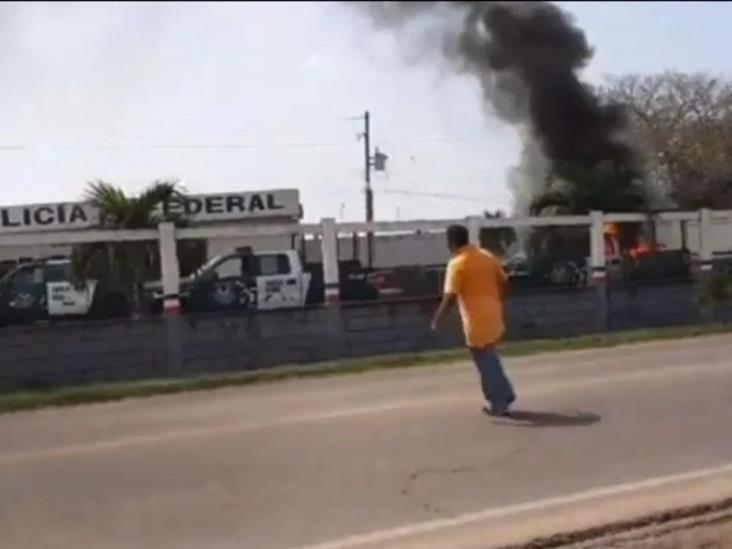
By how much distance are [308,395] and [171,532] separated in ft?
20.0

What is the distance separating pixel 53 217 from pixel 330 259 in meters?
5.39

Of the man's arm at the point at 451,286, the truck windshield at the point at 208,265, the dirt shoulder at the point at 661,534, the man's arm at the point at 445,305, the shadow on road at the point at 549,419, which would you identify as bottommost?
the dirt shoulder at the point at 661,534

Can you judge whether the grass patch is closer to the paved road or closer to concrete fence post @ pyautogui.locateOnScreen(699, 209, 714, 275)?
the paved road

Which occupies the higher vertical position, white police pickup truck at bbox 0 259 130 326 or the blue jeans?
white police pickup truck at bbox 0 259 130 326

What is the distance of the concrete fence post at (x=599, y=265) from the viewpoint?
74.1ft

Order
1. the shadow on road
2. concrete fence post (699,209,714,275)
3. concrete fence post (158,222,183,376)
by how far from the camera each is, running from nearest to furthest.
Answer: the shadow on road, concrete fence post (158,222,183,376), concrete fence post (699,209,714,275)

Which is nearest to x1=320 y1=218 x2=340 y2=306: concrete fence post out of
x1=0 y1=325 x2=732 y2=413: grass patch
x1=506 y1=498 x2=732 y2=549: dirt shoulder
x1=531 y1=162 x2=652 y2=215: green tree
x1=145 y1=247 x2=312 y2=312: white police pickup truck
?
x1=145 y1=247 x2=312 y2=312: white police pickup truck

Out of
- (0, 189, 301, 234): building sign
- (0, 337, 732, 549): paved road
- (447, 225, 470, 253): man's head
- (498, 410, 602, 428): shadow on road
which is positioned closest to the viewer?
(0, 337, 732, 549): paved road

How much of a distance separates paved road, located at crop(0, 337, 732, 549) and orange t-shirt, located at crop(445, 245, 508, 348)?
63cm

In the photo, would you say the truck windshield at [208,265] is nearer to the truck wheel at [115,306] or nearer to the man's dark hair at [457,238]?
the truck wheel at [115,306]

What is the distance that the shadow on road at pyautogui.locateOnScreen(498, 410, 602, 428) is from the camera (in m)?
10.2

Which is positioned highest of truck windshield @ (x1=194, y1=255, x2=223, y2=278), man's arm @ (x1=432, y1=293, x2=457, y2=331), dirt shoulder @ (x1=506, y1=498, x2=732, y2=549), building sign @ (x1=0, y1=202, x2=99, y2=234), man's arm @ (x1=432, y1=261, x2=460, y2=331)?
building sign @ (x1=0, y1=202, x2=99, y2=234)

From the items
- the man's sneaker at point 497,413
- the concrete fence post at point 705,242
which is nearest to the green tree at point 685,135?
the concrete fence post at point 705,242

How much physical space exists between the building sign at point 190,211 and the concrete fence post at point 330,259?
8.30ft
